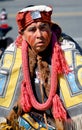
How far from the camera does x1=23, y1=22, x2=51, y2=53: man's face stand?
3621 millimetres

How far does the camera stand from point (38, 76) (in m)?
3.76

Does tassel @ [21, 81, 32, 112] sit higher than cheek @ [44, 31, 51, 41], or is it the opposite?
cheek @ [44, 31, 51, 41]

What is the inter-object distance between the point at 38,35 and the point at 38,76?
1.02ft

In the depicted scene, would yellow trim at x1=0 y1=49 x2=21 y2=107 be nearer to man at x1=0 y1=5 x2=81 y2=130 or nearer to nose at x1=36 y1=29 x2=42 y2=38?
man at x1=0 y1=5 x2=81 y2=130

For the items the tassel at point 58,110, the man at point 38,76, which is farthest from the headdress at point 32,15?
the tassel at point 58,110

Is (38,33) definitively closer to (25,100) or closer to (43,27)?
(43,27)

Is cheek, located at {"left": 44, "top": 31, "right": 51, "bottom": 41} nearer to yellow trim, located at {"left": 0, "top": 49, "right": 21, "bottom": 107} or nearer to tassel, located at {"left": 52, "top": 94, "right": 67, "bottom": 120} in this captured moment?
yellow trim, located at {"left": 0, "top": 49, "right": 21, "bottom": 107}

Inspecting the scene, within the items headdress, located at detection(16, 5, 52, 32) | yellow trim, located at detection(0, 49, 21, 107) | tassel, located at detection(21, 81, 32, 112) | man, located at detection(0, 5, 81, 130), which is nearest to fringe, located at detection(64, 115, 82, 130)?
man, located at detection(0, 5, 81, 130)

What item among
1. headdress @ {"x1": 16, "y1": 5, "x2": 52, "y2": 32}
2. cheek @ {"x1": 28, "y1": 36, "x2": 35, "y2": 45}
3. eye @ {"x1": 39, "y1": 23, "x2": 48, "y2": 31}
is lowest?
cheek @ {"x1": 28, "y1": 36, "x2": 35, "y2": 45}

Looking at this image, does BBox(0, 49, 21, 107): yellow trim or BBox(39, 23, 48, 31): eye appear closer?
BBox(39, 23, 48, 31): eye

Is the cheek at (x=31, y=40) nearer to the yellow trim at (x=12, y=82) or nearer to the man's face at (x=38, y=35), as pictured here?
the man's face at (x=38, y=35)

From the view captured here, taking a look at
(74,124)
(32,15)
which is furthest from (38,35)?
(74,124)

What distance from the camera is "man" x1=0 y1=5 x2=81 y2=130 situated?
3672 millimetres

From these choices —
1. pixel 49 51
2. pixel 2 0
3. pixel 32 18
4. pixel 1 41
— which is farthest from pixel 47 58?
pixel 2 0
